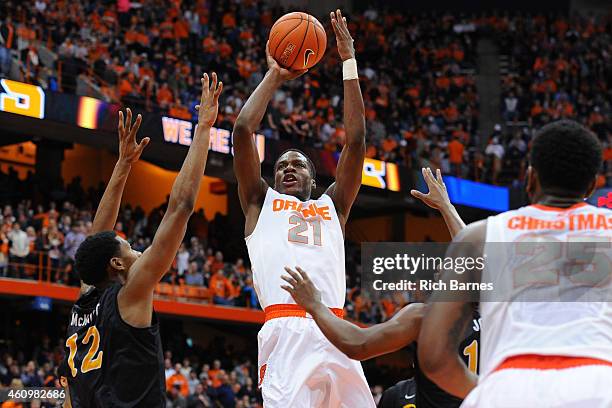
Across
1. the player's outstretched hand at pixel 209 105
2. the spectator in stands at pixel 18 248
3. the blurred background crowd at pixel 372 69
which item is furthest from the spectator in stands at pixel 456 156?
the player's outstretched hand at pixel 209 105

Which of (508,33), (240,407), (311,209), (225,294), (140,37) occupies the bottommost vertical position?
(240,407)

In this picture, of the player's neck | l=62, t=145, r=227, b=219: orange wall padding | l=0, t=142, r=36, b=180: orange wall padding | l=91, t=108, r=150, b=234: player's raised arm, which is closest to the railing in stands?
l=0, t=142, r=36, b=180: orange wall padding

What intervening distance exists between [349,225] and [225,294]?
32.1ft

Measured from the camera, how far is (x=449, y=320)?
3.16 meters

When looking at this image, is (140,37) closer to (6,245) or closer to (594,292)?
(6,245)

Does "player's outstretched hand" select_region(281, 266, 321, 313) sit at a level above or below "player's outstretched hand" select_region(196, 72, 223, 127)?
below

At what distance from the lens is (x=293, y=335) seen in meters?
5.77

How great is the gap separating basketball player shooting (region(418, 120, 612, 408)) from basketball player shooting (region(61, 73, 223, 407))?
1662 mm

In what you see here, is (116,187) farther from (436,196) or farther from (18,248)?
(18,248)

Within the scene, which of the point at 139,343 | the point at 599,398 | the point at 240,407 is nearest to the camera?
the point at 599,398

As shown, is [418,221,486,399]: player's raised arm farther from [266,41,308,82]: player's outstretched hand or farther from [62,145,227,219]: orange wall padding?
[62,145,227,219]: orange wall padding

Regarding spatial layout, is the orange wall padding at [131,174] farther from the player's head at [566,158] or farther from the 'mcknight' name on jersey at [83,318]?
the player's head at [566,158]

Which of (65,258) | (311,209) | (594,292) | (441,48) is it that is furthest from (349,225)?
(594,292)

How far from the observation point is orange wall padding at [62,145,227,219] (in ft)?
80.9
